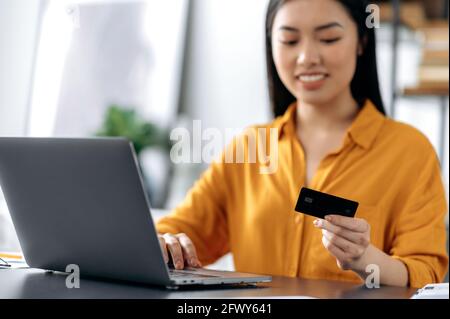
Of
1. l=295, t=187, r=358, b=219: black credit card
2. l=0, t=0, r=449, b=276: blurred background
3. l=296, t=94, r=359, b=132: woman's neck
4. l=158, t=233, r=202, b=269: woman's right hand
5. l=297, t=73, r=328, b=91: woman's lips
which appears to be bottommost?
l=158, t=233, r=202, b=269: woman's right hand

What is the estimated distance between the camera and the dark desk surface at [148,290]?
1092 millimetres

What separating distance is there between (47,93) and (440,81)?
191 centimetres

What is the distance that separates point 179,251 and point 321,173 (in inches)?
20.2

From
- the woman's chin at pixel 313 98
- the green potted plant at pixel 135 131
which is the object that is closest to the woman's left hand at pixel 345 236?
the woman's chin at pixel 313 98

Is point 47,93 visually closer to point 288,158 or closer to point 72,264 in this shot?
point 288,158

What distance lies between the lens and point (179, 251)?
1418 mm

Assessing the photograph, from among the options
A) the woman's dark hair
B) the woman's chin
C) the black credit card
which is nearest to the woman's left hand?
the black credit card

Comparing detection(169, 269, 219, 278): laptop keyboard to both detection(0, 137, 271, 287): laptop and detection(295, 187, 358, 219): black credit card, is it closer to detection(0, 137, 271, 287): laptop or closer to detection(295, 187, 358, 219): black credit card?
detection(0, 137, 271, 287): laptop

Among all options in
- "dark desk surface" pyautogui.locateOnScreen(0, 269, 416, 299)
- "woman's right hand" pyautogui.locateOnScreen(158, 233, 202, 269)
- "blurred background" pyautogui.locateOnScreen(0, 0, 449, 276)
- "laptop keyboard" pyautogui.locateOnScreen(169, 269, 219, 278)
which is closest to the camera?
"dark desk surface" pyautogui.locateOnScreen(0, 269, 416, 299)

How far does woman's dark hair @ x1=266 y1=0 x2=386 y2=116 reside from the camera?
184 centimetres

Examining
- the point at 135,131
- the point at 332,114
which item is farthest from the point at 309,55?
the point at 135,131

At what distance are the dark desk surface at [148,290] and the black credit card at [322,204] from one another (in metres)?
0.12

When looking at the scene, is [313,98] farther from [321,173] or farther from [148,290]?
[148,290]

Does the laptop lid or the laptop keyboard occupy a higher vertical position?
the laptop lid
